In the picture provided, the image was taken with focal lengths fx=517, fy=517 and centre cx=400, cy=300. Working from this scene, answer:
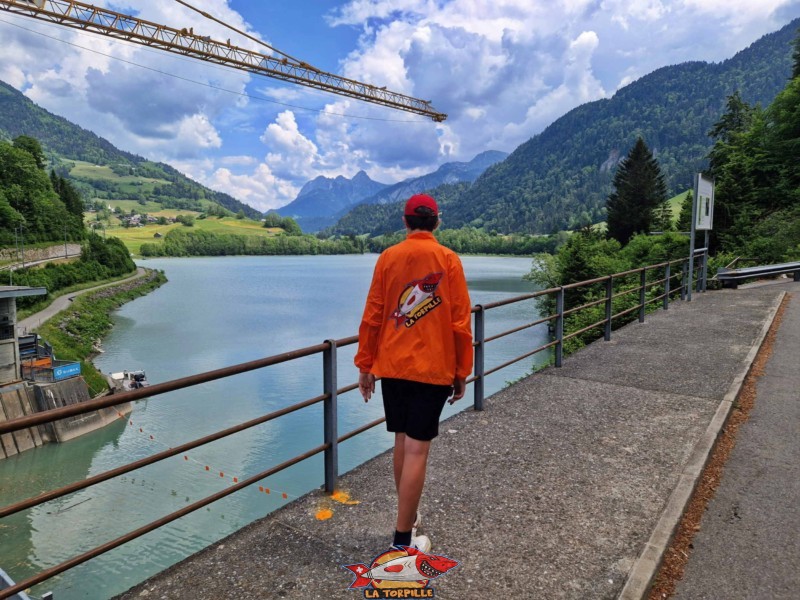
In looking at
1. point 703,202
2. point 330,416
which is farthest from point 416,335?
point 703,202

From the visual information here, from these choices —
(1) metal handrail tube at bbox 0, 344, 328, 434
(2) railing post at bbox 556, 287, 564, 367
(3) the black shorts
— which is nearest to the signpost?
(2) railing post at bbox 556, 287, 564, 367

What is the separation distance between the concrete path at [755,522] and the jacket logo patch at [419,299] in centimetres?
188

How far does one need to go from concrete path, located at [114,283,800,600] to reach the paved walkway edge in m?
0.01

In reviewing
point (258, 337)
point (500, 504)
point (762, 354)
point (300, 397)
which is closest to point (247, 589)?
point (500, 504)

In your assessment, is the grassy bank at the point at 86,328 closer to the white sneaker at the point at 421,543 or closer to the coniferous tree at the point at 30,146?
the white sneaker at the point at 421,543

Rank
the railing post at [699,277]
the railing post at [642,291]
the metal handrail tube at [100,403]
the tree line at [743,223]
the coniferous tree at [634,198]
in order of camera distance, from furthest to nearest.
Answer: the coniferous tree at [634,198]
the tree line at [743,223]
the railing post at [699,277]
the railing post at [642,291]
the metal handrail tube at [100,403]

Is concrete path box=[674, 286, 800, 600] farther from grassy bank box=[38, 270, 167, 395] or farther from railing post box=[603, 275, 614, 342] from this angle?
grassy bank box=[38, 270, 167, 395]

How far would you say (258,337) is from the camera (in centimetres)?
4141

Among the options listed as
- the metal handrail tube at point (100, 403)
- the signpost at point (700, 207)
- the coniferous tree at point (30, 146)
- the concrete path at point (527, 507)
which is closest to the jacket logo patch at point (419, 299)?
the metal handrail tube at point (100, 403)

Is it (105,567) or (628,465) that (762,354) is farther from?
(105,567)

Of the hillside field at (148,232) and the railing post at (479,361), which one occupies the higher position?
the hillside field at (148,232)

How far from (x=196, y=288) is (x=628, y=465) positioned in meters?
83.7

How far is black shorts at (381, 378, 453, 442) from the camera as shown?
98.0 inches

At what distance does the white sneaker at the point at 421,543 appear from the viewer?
274cm
